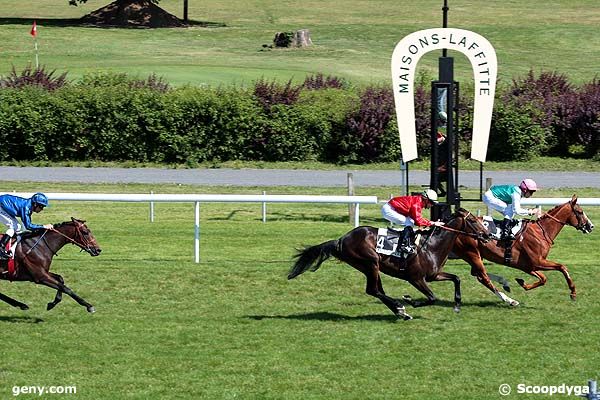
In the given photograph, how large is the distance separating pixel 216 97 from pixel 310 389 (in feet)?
58.3

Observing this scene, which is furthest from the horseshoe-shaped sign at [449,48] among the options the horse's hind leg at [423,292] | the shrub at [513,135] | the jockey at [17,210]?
the shrub at [513,135]

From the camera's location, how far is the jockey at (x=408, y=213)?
10.8 metres

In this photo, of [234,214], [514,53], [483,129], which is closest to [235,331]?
[483,129]

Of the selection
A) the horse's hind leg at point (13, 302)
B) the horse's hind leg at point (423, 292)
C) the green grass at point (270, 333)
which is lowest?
the green grass at point (270, 333)

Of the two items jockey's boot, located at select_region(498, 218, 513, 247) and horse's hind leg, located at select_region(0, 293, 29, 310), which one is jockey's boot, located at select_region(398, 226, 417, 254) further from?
horse's hind leg, located at select_region(0, 293, 29, 310)

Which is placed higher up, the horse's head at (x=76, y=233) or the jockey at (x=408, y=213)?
the jockey at (x=408, y=213)

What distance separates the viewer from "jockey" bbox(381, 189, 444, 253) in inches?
424

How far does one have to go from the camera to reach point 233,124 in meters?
25.7

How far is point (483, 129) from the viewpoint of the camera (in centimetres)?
1525

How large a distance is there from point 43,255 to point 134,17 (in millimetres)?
39715

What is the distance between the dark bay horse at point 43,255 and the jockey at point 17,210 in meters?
0.11

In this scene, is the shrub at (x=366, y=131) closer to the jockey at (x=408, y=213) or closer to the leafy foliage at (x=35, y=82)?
the leafy foliage at (x=35, y=82)

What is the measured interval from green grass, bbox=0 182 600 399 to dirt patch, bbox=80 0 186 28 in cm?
3476

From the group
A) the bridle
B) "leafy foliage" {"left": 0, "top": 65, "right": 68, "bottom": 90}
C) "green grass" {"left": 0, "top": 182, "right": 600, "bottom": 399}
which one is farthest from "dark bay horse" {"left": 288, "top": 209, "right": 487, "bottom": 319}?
"leafy foliage" {"left": 0, "top": 65, "right": 68, "bottom": 90}
